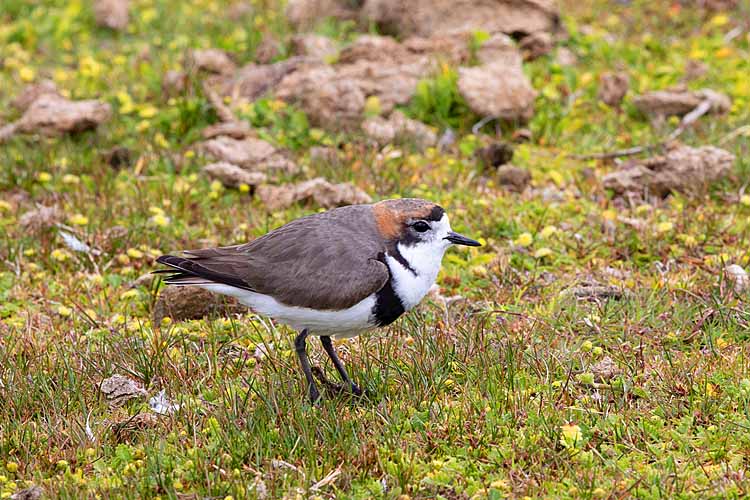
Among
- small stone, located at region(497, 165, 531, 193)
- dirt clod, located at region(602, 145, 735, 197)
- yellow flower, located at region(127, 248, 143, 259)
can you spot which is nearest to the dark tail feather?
yellow flower, located at region(127, 248, 143, 259)

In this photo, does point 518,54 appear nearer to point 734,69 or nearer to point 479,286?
point 734,69

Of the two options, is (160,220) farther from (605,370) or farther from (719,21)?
(719,21)

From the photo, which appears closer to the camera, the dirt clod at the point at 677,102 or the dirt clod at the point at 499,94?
the dirt clod at the point at 499,94

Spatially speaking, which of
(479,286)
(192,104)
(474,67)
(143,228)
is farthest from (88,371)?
(474,67)

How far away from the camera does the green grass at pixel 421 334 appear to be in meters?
4.71

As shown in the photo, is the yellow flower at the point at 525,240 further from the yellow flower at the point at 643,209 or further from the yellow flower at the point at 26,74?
the yellow flower at the point at 26,74

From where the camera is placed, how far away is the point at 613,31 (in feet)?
35.1

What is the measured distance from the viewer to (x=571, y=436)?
4.76 meters

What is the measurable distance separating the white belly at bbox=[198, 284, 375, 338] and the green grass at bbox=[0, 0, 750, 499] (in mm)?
322

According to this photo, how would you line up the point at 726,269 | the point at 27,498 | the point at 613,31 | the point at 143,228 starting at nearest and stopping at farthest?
1. the point at 27,498
2. the point at 726,269
3. the point at 143,228
4. the point at 613,31

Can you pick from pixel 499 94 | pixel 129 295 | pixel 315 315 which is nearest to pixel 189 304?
pixel 129 295

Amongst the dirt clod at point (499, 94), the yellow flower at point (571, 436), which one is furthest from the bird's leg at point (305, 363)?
the dirt clod at point (499, 94)

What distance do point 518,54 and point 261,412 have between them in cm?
581

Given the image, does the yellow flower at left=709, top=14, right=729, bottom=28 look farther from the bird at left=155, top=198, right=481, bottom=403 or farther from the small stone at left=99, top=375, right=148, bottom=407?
the small stone at left=99, top=375, right=148, bottom=407
